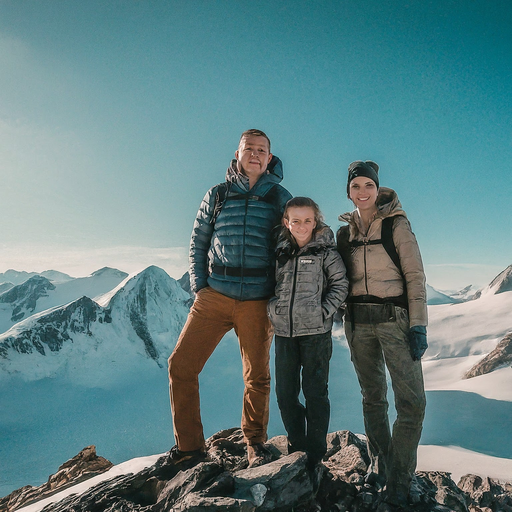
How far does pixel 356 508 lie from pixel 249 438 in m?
1.21

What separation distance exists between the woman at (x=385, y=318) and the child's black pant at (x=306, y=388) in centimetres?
48

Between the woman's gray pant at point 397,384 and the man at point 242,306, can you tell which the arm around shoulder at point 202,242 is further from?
the woman's gray pant at point 397,384

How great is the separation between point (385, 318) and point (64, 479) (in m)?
7.38

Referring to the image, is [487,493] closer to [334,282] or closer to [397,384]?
[397,384]

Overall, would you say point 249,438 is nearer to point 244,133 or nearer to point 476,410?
point 244,133

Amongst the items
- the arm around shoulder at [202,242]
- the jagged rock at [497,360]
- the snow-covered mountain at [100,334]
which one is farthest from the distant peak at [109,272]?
the arm around shoulder at [202,242]

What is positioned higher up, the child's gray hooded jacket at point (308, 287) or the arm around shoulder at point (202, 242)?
the arm around shoulder at point (202, 242)

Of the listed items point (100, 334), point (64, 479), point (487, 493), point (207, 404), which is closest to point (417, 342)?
point (487, 493)

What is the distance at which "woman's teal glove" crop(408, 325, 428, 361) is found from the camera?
310cm

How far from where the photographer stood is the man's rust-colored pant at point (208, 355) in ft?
11.9

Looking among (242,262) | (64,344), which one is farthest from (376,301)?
(64,344)

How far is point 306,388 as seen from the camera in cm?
335

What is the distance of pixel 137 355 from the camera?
5497 cm

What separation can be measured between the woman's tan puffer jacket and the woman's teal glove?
0.06 m
